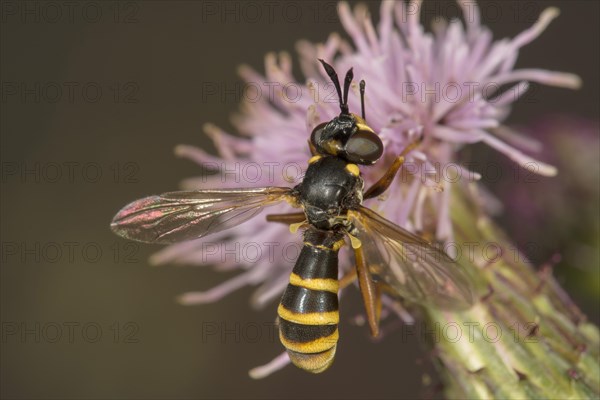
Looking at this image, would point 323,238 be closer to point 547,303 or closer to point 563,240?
point 547,303

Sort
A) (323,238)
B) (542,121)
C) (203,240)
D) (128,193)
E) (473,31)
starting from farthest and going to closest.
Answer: (128,193) < (542,121) < (203,240) < (473,31) < (323,238)

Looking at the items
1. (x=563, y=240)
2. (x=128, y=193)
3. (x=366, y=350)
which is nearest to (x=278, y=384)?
(x=366, y=350)

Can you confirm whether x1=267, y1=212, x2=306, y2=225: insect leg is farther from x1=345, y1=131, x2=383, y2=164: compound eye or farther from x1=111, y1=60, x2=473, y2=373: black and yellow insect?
x1=345, y1=131, x2=383, y2=164: compound eye

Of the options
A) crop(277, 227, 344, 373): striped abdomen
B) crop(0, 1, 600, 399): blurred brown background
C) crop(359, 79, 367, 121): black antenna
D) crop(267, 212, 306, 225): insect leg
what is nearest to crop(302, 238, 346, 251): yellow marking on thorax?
crop(277, 227, 344, 373): striped abdomen

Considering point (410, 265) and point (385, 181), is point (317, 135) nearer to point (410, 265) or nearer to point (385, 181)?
point (385, 181)

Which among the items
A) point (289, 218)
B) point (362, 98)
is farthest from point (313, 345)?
point (362, 98)

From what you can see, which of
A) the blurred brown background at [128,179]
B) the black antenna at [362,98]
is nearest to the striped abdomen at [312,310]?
the black antenna at [362,98]
